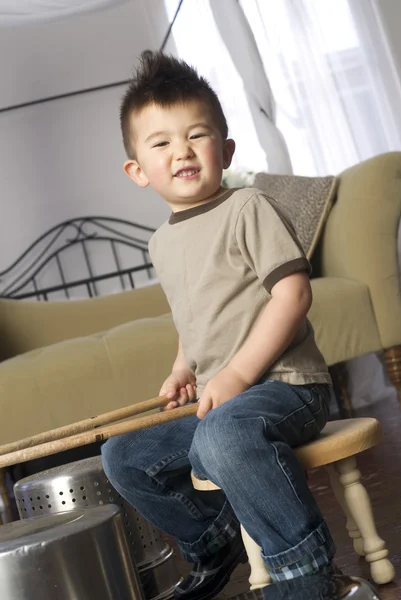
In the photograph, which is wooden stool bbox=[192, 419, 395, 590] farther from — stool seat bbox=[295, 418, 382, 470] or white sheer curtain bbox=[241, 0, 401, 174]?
white sheer curtain bbox=[241, 0, 401, 174]

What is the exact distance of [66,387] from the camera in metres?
2.06

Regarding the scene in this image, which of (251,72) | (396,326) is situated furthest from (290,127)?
(396,326)

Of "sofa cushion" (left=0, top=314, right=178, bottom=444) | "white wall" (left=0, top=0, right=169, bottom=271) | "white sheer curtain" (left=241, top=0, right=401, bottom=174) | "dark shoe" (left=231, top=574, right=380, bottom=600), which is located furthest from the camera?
"white wall" (left=0, top=0, right=169, bottom=271)

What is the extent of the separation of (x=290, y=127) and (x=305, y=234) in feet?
3.08

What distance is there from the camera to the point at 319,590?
2.77 ft

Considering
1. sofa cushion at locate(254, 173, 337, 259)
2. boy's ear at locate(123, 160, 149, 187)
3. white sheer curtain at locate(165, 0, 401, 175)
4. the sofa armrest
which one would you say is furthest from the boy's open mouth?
white sheer curtain at locate(165, 0, 401, 175)

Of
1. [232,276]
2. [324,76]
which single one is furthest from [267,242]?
[324,76]

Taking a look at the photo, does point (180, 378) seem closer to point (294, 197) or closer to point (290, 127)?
point (294, 197)

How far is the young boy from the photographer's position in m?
0.94

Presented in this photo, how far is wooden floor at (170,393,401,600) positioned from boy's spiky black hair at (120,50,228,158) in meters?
0.64

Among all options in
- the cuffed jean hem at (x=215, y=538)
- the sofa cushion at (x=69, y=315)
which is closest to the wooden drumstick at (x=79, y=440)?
the cuffed jean hem at (x=215, y=538)

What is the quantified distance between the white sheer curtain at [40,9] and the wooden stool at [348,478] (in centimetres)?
266

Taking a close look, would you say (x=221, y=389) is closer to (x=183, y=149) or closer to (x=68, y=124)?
(x=183, y=149)

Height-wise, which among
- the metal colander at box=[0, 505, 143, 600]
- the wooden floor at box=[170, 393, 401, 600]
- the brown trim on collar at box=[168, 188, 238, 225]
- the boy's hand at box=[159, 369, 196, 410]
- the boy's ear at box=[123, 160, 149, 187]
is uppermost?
the boy's ear at box=[123, 160, 149, 187]
